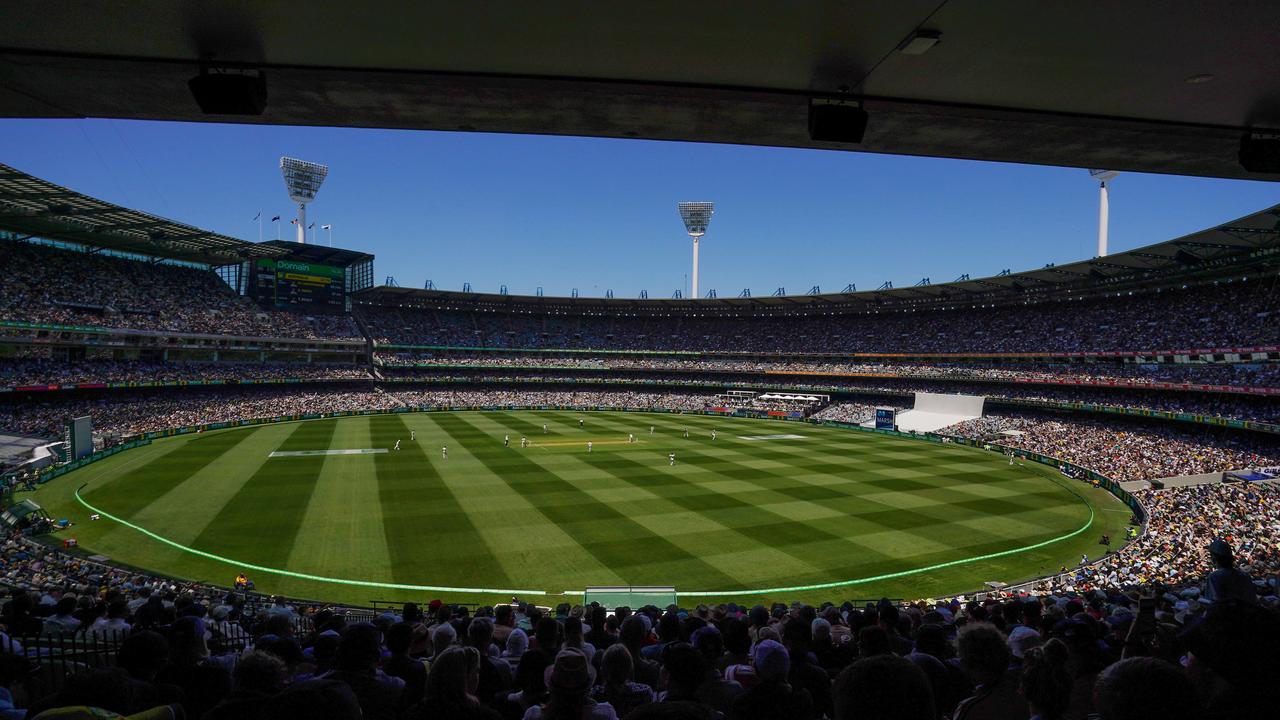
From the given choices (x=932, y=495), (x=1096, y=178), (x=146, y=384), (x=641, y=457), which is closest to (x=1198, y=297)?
(x=1096, y=178)

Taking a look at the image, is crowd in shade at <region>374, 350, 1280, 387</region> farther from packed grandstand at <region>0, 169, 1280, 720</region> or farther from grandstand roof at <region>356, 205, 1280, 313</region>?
grandstand roof at <region>356, 205, 1280, 313</region>

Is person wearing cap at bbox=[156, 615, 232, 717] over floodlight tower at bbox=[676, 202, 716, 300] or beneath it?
beneath

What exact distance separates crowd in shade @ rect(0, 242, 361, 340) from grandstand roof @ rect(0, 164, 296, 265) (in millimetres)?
1895

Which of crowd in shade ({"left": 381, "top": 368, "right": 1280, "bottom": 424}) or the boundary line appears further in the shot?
crowd in shade ({"left": 381, "top": 368, "right": 1280, "bottom": 424})

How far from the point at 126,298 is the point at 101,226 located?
8765mm

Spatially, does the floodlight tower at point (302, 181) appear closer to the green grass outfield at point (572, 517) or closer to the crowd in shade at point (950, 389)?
the crowd in shade at point (950, 389)

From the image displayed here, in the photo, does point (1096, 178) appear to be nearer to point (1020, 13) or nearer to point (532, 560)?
point (532, 560)

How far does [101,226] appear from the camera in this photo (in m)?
49.5

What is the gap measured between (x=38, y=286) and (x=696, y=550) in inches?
2361

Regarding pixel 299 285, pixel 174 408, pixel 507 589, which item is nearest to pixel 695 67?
pixel 507 589

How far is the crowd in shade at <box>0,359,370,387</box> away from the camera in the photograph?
43.9 metres

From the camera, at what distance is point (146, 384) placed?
51.1m

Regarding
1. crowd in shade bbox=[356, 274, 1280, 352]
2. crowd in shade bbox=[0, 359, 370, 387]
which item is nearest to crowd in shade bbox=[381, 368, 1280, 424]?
crowd in shade bbox=[356, 274, 1280, 352]

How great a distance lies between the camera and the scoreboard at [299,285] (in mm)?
69688
